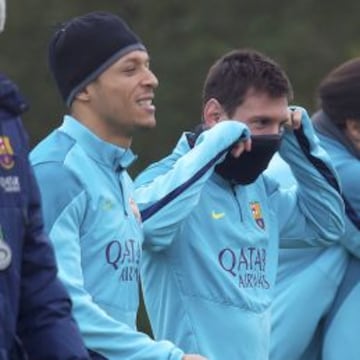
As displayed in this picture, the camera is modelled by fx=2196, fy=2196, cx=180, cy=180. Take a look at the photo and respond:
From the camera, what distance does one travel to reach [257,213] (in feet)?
25.1

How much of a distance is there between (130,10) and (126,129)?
15.8 m

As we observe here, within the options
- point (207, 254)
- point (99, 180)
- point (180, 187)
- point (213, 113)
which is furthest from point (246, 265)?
point (99, 180)

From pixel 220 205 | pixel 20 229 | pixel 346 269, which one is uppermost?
pixel 20 229

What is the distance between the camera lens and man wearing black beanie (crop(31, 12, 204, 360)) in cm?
667

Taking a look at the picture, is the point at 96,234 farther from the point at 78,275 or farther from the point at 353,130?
the point at 353,130

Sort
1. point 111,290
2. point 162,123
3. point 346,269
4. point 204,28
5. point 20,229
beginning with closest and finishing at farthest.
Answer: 1. point 20,229
2. point 111,290
3. point 346,269
4. point 162,123
5. point 204,28

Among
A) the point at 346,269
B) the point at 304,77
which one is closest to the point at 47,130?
the point at 304,77

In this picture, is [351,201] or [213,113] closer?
[213,113]

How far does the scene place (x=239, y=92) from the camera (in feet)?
25.0

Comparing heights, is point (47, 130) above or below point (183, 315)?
below

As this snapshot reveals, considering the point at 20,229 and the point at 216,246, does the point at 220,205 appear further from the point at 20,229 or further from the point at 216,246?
the point at 20,229

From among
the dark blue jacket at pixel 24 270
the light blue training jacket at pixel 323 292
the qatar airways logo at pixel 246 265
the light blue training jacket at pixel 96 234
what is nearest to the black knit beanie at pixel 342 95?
the light blue training jacket at pixel 323 292

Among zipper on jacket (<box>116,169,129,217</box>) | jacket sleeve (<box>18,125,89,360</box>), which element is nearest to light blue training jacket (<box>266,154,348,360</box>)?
zipper on jacket (<box>116,169,129,217</box>)

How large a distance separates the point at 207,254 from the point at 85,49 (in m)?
0.86
